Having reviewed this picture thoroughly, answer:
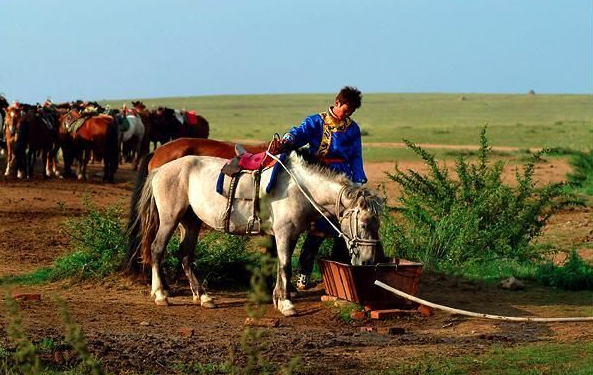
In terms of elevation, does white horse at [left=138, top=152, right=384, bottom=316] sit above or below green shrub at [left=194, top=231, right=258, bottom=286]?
above

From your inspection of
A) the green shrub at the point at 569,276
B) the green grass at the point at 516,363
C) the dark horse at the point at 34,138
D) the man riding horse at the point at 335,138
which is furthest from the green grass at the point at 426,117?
the green grass at the point at 516,363

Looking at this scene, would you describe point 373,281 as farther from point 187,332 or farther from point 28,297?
point 28,297

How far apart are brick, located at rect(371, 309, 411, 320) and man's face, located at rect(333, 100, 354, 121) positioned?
5.70 feet

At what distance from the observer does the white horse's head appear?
8.80 meters

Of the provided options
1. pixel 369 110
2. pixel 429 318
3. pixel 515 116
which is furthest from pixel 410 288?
pixel 369 110

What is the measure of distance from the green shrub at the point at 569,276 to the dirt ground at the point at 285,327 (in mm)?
285

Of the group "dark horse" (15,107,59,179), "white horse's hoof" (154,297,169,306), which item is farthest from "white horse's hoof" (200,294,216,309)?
"dark horse" (15,107,59,179)

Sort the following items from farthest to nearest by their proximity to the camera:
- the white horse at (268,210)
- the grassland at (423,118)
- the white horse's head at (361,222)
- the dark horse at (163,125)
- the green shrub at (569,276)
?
the grassland at (423,118) < the dark horse at (163,125) < the green shrub at (569,276) < the white horse at (268,210) < the white horse's head at (361,222)

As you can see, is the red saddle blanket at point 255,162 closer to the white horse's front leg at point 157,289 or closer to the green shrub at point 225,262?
the white horse's front leg at point 157,289

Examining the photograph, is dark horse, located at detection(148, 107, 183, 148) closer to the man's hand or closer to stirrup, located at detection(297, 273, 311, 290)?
stirrup, located at detection(297, 273, 311, 290)

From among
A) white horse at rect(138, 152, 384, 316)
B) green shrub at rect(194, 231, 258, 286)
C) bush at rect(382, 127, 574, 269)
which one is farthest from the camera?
bush at rect(382, 127, 574, 269)

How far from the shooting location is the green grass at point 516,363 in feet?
22.7

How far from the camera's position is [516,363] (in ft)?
23.8

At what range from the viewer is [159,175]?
9.88 m
